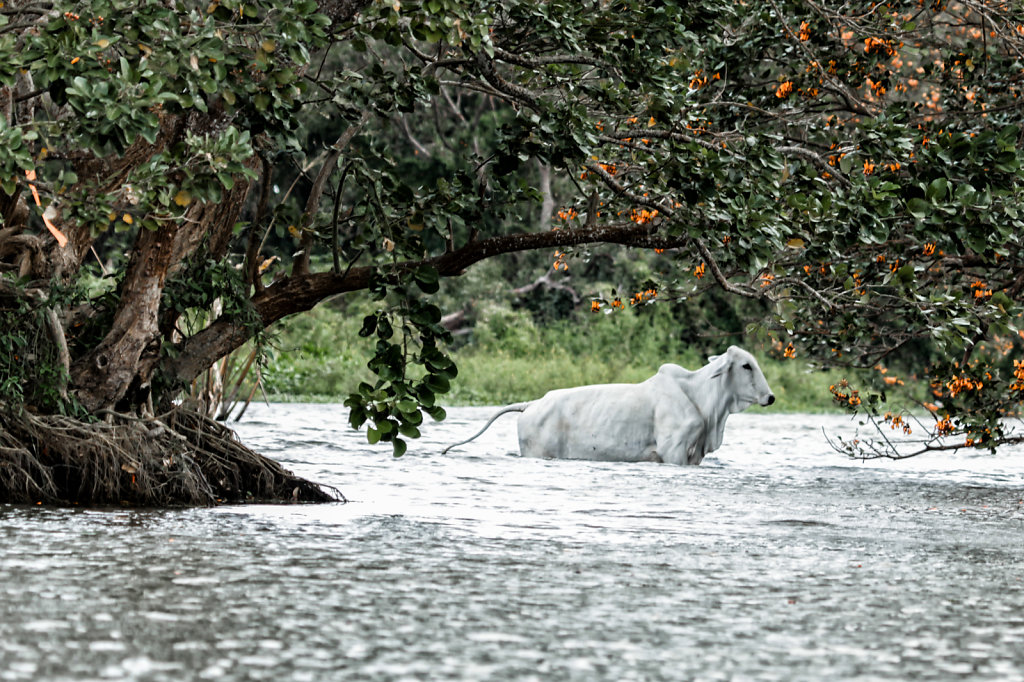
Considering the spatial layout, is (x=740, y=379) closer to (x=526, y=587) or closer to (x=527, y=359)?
(x=526, y=587)

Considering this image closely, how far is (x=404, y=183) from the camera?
33.6ft

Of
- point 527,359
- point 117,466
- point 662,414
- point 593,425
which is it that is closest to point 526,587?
point 117,466

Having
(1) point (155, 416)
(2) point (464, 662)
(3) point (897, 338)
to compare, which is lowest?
(2) point (464, 662)

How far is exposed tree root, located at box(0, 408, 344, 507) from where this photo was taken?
385 inches

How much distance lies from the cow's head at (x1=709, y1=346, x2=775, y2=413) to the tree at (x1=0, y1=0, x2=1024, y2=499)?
230 cm

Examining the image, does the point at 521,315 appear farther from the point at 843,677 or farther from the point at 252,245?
the point at 843,677

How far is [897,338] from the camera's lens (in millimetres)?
12836

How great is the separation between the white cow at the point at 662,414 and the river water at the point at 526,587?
2425 millimetres

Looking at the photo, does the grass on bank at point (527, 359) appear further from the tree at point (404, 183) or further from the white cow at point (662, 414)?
the tree at point (404, 183)

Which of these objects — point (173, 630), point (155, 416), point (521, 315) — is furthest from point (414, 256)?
point (521, 315)

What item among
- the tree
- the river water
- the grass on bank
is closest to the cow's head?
the tree

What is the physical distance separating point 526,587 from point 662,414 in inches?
331

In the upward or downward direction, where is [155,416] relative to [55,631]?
upward

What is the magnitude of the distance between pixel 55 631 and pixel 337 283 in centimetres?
524
